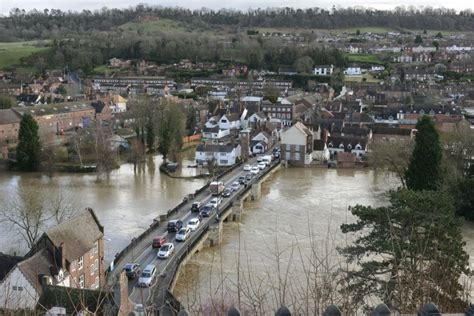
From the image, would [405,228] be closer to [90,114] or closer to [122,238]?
[122,238]

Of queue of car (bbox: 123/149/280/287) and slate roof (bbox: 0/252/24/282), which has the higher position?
slate roof (bbox: 0/252/24/282)

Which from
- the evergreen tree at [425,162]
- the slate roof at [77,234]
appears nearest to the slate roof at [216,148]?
the evergreen tree at [425,162]

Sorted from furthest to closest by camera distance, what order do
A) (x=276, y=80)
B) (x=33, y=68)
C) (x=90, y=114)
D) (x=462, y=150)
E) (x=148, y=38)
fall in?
1. (x=148, y=38)
2. (x=33, y=68)
3. (x=276, y=80)
4. (x=90, y=114)
5. (x=462, y=150)

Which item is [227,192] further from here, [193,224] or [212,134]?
[212,134]

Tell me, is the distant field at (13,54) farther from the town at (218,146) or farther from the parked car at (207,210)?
the parked car at (207,210)

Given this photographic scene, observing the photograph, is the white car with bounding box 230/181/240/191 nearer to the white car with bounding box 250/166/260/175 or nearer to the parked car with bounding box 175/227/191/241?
the white car with bounding box 250/166/260/175

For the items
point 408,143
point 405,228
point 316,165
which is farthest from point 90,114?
point 405,228

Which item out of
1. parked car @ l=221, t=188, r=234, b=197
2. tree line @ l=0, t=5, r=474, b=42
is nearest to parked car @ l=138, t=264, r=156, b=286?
parked car @ l=221, t=188, r=234, b=197
